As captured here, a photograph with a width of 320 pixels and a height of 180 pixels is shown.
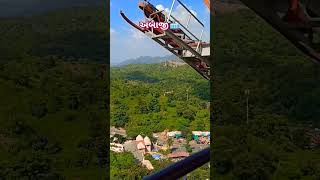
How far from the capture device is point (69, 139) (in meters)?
9.05

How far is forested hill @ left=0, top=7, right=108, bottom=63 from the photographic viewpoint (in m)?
7.81

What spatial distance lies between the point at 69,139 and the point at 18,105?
1694mm

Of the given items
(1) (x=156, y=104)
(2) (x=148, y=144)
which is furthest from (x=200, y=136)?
(1) (x=156, y=104)

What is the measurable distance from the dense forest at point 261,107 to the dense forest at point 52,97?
238 centimetres

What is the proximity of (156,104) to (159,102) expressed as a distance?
13 cm

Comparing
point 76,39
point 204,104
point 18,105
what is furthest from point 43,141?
point 204,104

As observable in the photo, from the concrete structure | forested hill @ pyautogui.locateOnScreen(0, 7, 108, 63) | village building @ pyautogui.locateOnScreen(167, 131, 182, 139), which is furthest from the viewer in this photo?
the concrete structure

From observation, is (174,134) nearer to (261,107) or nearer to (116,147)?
(116,147)

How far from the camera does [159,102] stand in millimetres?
10148

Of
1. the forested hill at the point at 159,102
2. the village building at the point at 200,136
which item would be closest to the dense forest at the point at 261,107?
the village building at the point at 200,136

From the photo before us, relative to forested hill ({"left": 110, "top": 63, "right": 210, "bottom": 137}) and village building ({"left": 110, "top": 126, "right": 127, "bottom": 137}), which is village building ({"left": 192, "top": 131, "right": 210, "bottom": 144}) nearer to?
forested hill ({"left": 110, "top": 63, "right": 210, "bottom": 137})

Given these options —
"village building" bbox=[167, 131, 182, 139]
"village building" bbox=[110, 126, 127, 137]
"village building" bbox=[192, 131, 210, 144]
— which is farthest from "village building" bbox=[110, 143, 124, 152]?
"village building" bbox=[192, 131, 210, 144]

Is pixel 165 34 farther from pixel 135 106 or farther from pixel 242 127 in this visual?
pixel 135 106

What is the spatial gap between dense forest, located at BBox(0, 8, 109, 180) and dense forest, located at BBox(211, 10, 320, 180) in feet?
7.79
